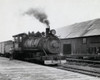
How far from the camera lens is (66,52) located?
33.6 metres

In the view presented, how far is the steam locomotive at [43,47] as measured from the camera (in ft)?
59.3

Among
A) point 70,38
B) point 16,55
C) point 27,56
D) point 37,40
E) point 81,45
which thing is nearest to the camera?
point 37,40

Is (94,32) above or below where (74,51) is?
above

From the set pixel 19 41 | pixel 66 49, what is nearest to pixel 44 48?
pixel 19 41

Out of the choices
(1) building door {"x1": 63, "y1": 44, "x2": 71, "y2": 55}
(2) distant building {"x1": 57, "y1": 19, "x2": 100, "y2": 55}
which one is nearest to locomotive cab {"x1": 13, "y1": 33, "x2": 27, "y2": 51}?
(2) distant building {"x1": 57, "y1": 19, "x2": 100, "y2": 55}

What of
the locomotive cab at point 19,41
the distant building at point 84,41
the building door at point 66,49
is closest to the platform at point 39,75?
the locomotive cab at point 19,41

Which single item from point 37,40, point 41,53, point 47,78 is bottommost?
point 47,78

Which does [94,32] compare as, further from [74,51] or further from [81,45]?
[74,51]

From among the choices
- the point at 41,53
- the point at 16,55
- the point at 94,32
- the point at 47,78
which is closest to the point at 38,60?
the point at 41,53

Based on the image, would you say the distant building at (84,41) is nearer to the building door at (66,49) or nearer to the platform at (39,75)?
the building door at (66,49)

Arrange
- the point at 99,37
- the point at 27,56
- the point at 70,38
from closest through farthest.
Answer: the point at 27,56, the point at 99,37, the point at 70,38

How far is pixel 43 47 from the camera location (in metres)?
18.7

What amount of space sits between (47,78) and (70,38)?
75.6 ft

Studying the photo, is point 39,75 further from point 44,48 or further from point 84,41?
point 84,41
